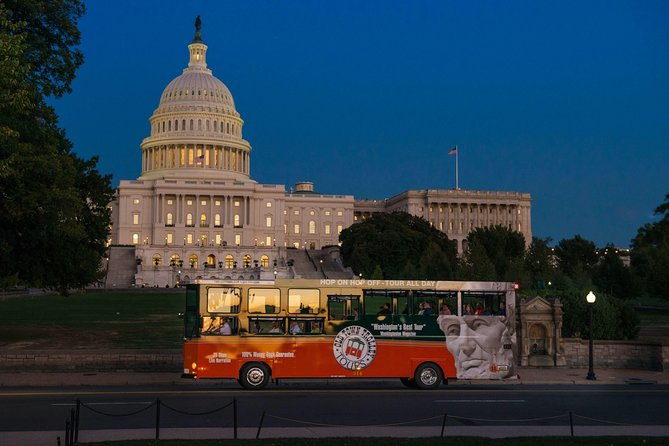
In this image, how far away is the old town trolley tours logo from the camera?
25594 mm

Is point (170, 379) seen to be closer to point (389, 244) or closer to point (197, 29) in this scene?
point (389, 244)

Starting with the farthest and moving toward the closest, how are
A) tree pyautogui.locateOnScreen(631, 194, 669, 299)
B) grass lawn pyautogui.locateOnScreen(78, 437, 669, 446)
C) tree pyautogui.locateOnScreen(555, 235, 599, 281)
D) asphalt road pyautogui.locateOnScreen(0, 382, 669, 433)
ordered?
tree pyautogui.locateOnScreen(555, 235, 599, 281) → tree pyautogui.locateOnScreen(631, 194, 669, 299) → asphalt road pyautogui.locateOnScreen(0, 382, 669, 433) → grass lawn pyautogui.locateOnScreen(78, 437, 669, 446)

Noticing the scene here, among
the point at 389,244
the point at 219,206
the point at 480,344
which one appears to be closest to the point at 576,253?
the point at 389,244

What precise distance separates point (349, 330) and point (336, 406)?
451cm

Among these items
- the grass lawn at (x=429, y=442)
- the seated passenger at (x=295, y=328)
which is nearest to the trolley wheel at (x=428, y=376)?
the seated passenger at (x=295, y=328)

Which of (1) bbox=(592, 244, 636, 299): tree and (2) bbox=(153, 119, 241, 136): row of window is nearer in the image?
(1) bbox=(592, 244, 636, 299): tree

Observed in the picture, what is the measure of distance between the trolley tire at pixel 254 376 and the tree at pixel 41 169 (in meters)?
9.77

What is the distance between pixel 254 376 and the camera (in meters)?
25.3

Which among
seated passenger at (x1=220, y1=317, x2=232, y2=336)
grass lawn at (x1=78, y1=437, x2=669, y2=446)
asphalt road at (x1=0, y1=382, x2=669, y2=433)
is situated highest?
seated passenger at (x1=220, y1=317, x2=232, y2=336)

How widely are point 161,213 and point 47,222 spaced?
420ft

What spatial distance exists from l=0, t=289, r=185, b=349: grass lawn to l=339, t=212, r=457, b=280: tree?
47.9 meters

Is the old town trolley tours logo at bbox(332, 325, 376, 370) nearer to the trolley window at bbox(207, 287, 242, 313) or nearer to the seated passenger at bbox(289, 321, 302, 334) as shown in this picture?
the seated passenger at bbox(289, 321, 302, 334)

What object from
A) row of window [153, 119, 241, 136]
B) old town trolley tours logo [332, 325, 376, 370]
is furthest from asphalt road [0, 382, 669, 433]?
row of window [153, 119, 241, 136]

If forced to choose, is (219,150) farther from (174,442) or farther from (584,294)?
(174,442)
